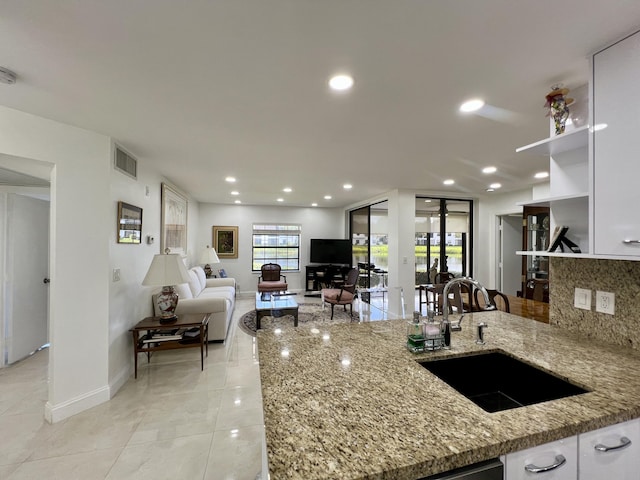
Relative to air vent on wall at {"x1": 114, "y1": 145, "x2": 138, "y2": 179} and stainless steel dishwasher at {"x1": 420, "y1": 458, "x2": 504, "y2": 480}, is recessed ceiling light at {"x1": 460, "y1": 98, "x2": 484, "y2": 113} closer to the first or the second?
stainless steel dishwasher at {"x1": 420, "y1": 458, "x2": 504, "y2": 480}

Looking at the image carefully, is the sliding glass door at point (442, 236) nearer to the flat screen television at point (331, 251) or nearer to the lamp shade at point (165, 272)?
the flat screen television at point (331, 251)

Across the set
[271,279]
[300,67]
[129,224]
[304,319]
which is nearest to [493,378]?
[300,67]

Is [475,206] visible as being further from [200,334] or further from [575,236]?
[200,334]

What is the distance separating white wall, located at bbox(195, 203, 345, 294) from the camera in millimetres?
7273

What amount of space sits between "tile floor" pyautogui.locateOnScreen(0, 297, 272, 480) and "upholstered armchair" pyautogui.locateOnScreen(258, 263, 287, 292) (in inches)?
124

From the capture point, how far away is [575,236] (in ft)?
5.17

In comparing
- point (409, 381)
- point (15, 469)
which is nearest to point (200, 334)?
point (15, 469)

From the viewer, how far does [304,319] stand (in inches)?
203

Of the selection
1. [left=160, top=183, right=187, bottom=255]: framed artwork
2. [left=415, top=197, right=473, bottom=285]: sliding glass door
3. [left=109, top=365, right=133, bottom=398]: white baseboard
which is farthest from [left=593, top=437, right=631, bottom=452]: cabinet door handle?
[left=415, top=197, right=473, bottom=285]: sliding glass door

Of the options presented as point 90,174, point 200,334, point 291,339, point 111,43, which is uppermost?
point 111,43

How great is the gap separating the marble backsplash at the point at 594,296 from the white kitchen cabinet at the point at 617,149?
0.35m

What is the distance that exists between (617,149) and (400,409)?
4.67ft

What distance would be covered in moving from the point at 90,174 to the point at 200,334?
6.34 feet

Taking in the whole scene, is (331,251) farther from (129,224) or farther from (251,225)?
(129,224)
